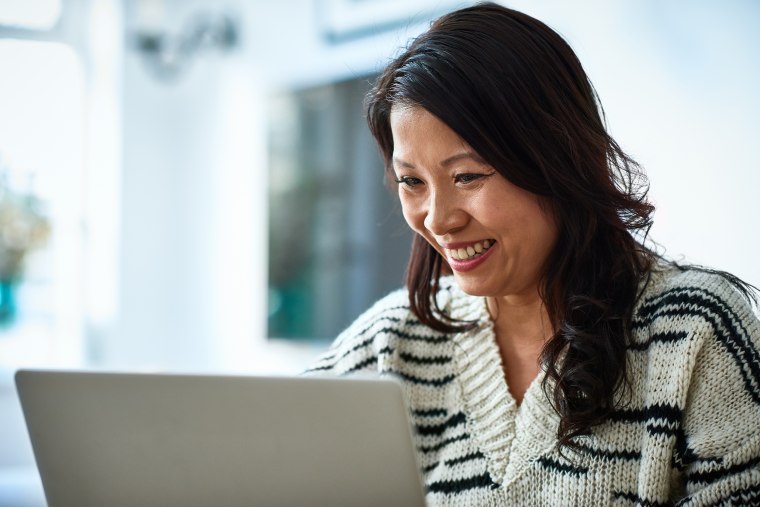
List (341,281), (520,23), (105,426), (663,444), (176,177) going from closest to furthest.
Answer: (105,426)
(663,444)
(520,23)
(341,281)
(176,177)

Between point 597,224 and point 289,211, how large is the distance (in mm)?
2355

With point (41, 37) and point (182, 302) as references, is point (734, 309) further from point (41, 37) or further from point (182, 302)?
point (41, 37)

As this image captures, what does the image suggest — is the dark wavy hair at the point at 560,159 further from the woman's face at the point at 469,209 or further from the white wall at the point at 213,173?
the white wall at the point at 213,173

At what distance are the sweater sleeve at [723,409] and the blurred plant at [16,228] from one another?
10.6 feet

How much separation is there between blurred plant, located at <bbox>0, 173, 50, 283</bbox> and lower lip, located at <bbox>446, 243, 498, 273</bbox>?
293 cm

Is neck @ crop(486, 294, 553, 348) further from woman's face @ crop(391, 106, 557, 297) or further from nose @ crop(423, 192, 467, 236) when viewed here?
nose @ crop(423, 192, 467, 236)

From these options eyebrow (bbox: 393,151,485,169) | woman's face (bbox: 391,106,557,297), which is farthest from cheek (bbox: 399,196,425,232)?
eyebrow (bbox: 393,151,485,169)

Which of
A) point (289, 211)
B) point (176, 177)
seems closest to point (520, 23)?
point (289, 211)

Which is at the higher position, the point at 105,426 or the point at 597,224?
the point at 597,224

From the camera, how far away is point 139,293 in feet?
12.9

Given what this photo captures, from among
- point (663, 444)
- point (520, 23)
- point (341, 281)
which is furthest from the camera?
point (341, 281)

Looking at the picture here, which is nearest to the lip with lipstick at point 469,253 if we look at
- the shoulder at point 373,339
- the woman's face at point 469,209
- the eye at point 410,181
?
the woman's face at point 469,209

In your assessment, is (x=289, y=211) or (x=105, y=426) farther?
(x=289, y=211)

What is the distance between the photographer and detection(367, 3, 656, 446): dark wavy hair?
1172 mm
